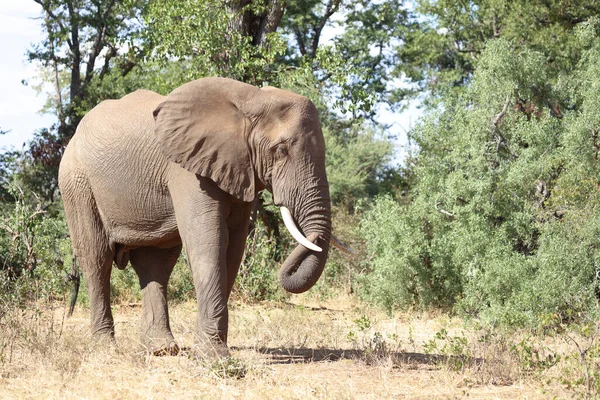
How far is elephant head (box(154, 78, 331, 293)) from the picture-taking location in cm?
711

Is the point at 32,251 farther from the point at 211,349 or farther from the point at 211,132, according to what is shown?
the point at 211,349

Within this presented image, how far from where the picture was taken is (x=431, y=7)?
20.1 metres

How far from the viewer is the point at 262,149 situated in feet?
24.0

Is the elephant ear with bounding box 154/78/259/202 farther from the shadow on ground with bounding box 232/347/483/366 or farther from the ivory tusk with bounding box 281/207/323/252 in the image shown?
the shadow on ground with bounding box 232/347/483/366

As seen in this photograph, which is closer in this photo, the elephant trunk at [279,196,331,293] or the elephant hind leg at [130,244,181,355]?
the elephant trunk at [279,196,331,293]

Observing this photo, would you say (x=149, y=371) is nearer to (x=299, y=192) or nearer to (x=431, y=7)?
(x=299, y=192)

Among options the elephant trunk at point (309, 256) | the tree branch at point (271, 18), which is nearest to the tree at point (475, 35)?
the tree branch at point (271, 18)

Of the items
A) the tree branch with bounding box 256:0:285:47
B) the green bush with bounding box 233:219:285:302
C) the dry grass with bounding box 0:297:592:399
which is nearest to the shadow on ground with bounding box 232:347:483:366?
the dry grass with bounding box 0:297:592:399

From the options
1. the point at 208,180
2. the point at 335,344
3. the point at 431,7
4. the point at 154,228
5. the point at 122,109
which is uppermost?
the point at 431,7

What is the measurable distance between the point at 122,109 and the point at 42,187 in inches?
544

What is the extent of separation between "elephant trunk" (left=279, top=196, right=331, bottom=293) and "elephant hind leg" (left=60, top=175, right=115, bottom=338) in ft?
8.00

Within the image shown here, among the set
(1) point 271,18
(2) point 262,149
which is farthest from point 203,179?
(1) point 271,18

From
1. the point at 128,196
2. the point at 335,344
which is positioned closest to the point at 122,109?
the point at 128,196

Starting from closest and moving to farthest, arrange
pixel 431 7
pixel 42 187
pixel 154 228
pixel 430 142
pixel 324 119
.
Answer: pixel 154 228 < pixel 430 142 < pixel 431 7 < pixel 42 187 < pixel 324 119
